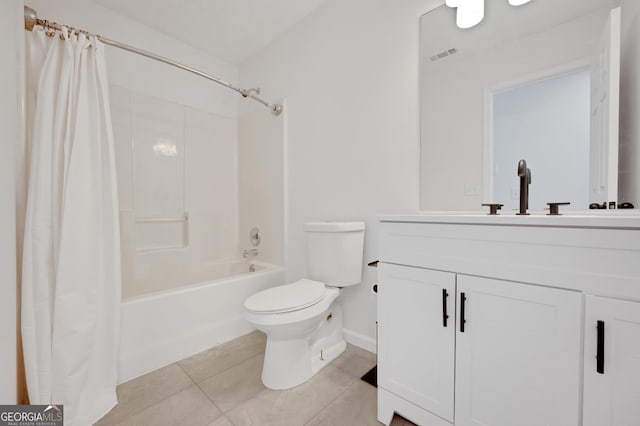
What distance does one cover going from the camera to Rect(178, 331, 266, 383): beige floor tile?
1.49 m

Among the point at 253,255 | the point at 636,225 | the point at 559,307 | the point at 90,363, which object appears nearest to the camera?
the point at 636,225

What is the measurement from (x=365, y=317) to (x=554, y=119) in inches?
56.9

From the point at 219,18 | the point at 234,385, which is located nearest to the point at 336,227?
the point at 234,385

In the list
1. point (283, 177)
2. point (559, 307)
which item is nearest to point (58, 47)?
point (283, 177)

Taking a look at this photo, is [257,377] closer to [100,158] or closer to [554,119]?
[100,158]

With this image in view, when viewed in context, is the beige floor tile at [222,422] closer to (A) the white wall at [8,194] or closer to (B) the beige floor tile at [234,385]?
(B) the beige floor tile at [234,385]

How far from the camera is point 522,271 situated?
32.0 inches

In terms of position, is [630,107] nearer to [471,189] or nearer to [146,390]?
[471,189]

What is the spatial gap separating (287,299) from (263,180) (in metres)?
1.36

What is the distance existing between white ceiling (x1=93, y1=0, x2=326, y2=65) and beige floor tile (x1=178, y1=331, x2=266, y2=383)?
2434 mm

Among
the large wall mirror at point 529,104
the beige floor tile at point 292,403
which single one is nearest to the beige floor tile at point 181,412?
the beige floor tile at point 292,403

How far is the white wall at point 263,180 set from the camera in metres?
2.27

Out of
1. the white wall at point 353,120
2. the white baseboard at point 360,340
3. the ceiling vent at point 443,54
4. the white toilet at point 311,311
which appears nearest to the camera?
the white toilet at point 311,311

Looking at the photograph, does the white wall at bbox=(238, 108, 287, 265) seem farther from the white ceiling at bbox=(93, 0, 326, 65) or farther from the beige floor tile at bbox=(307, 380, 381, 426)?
the beige floor tile at bbox=(307, 380, 381, 426)
